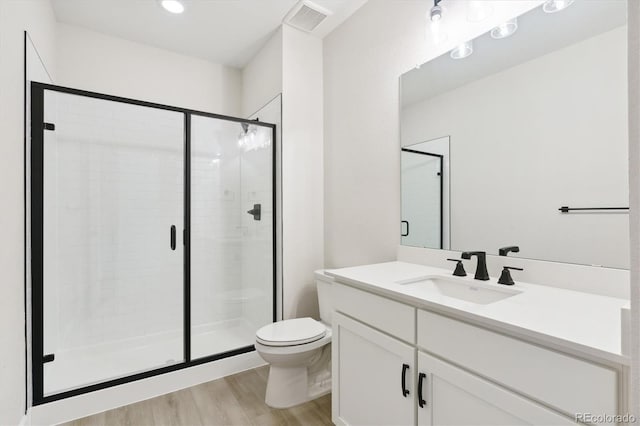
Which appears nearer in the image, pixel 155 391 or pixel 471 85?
pixel 471 85

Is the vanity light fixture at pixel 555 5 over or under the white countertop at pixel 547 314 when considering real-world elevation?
over

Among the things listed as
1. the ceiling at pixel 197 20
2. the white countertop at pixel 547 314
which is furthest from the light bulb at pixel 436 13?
the white countertop at pixel 547 314

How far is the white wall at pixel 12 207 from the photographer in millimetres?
1323

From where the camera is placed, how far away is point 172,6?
88.7 inches

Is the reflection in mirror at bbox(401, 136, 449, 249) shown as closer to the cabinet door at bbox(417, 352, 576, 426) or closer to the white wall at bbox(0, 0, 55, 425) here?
the cabinet door at bbox(417, 352, 576, 426)

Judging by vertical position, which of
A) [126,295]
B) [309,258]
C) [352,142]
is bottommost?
[126,295]

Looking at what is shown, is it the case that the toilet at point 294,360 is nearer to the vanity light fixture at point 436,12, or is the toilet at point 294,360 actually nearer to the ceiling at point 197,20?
the vanity light fixture at point 436,12

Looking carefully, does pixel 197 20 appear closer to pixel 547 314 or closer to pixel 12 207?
pixel 12 207

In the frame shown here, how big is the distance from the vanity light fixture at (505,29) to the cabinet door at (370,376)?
55.7 inches

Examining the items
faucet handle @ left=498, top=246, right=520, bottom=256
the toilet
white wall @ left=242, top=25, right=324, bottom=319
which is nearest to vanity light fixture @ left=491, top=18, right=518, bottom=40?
faucet handle @ left=498, top=246, right=520, bottom=256

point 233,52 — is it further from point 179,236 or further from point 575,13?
point 575,13

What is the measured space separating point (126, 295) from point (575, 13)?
3086 mm

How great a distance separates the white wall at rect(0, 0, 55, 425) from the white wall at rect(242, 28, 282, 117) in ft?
4.81

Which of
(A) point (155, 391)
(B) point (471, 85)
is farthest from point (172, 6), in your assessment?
(A) point (155, 391)
